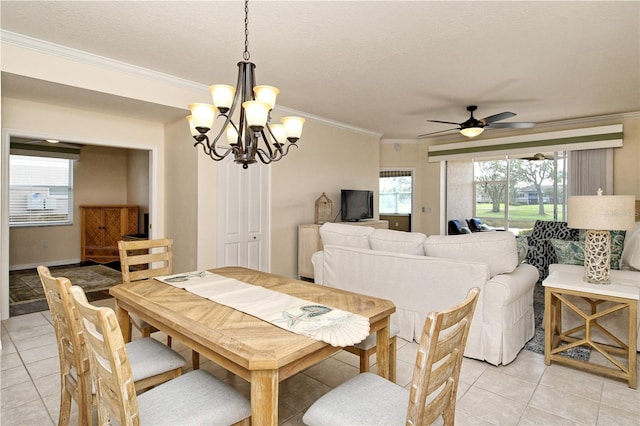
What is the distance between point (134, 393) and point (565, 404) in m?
2.41

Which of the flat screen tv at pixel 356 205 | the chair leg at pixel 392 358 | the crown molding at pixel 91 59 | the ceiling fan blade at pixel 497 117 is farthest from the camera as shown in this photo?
the flat screen tv at pixel 356 205

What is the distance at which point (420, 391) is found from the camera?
113 centimetres

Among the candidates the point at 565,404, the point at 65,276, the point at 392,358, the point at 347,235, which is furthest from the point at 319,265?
the point at 65,276

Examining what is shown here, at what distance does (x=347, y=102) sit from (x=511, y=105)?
2378 millimetres

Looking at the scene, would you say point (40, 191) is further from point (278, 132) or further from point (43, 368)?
point (278, 132)

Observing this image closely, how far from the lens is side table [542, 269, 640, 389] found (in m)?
2.30

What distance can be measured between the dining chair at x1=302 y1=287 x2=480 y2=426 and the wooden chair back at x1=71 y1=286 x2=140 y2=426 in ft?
2.09

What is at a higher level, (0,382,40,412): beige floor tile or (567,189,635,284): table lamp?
(567,189,635,284): table lamp

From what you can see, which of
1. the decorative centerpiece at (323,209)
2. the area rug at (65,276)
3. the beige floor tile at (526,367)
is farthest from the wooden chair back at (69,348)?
the decorative centerpiece at (323,209)

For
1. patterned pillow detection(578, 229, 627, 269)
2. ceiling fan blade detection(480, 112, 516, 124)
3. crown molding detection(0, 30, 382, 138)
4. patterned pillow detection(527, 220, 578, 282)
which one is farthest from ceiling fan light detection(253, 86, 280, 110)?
patterned pillow detection(527, 220, 578, 282)

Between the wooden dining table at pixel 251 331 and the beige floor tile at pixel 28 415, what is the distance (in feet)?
1.83

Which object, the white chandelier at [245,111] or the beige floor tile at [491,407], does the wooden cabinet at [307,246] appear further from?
the beige floor tile at [491,407]

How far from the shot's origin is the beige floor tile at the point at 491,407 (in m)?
1.99

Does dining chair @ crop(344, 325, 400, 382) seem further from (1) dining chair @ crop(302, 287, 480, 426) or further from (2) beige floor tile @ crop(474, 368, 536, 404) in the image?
(2) beige floor tile @ crop(474, 368, 536, 404)
